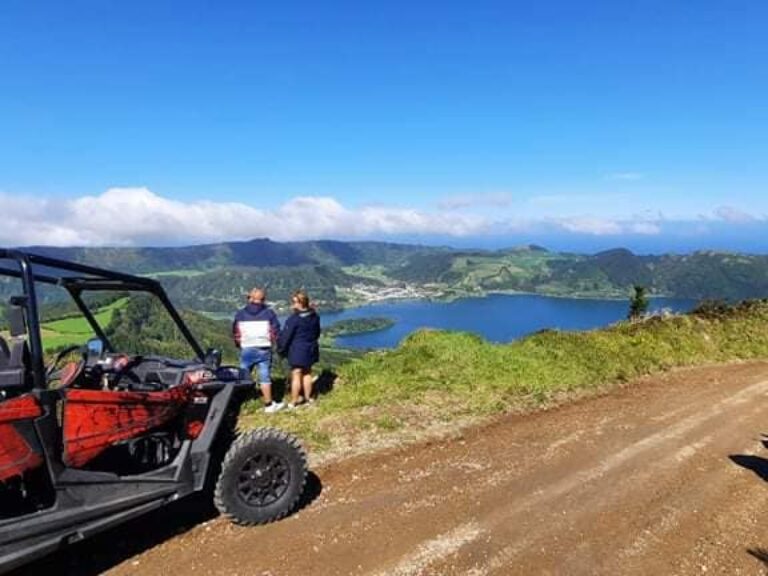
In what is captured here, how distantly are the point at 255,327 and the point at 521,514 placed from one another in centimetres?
588

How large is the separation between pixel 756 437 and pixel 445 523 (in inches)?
266

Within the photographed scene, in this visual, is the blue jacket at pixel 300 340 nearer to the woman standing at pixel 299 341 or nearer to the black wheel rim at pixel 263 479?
the woman standing at pixel 299 341

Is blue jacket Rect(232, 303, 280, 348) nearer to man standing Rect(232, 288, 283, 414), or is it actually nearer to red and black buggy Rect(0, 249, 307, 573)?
man standing Rect(232, 288, 283, 414)

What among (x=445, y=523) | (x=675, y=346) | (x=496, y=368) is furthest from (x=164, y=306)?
(x=675, y=346)

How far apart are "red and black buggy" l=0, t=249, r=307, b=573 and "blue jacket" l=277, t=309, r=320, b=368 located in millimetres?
3514

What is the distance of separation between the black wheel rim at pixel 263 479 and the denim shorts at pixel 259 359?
13.5 feet

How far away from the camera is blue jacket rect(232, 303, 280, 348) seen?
1099 cm

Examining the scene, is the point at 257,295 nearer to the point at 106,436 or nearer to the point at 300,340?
the point at 300,340

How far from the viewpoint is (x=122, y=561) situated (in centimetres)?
618

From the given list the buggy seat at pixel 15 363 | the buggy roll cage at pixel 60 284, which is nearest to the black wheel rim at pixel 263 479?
the buggy roll cage at pixel 60 284

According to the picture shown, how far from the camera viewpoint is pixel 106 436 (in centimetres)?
584

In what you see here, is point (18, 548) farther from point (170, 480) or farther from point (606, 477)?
point (606, 477)

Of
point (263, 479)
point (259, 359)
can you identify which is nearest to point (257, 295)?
point (259, 359)

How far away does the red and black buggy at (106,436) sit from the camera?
5.11 meters
